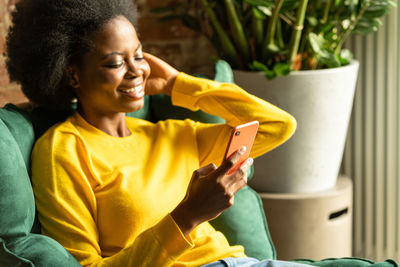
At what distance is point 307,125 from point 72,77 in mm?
930

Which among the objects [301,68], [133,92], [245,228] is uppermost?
[133,92]

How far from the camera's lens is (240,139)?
1162 mm

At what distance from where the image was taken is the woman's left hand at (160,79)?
5.06 feet

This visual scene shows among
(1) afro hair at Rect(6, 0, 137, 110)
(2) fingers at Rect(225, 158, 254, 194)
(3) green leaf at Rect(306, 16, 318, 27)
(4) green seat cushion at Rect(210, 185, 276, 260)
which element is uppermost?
(1) afro hair at Rect(6, 0, 137, 110)

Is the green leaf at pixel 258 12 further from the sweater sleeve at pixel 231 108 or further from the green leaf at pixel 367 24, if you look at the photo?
the sweater sleeve at pixel 231 108

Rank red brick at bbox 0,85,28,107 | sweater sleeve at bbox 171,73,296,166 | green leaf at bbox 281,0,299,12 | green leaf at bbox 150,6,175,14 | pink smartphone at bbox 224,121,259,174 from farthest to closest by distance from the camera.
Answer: green leaf at bbox 150,6,175,14 < green leaf at bbox 281,0,299,12 < red brick at bbox 0,85,28,107 < sweater sleeve at bbox 171,73,296,166 < pink smartphone at bbox 224,121,259,174

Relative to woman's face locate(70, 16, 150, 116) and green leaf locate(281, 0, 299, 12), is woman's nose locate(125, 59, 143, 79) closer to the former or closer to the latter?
woman's face locate(70, 16, 150, 116)

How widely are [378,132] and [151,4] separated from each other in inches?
41.2

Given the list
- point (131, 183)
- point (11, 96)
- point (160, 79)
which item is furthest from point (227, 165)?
point (11, 96)

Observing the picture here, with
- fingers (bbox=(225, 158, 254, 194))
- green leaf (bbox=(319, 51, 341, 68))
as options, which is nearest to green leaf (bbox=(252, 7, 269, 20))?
green leaf (bbox=(319, 51, 341, 68))

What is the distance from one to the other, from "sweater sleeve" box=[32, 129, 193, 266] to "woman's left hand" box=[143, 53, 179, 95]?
325 mm

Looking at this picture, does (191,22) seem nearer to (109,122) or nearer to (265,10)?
(265,10)

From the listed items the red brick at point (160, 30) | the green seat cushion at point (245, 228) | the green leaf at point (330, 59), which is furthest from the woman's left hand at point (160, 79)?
the red brick at point (160, 30)

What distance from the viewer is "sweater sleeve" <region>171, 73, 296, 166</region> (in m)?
1.52
